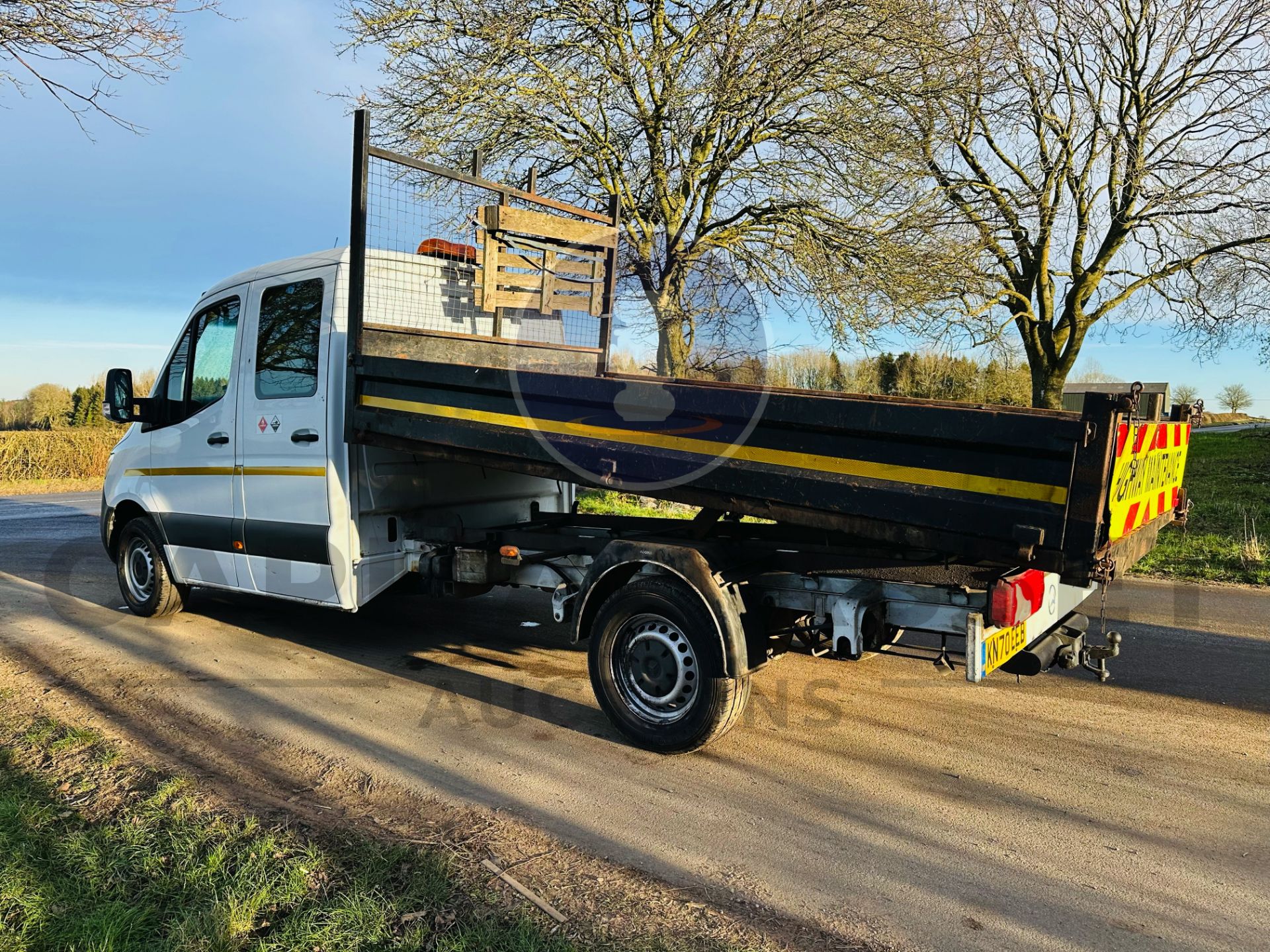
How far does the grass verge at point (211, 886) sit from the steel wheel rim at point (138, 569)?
354 centimetres

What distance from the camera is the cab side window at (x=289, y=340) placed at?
5.59 metres

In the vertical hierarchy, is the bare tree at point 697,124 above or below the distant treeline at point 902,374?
above

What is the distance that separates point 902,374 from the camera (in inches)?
763

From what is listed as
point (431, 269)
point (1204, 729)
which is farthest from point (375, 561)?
point (1204, 729)

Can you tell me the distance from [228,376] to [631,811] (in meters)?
4.33

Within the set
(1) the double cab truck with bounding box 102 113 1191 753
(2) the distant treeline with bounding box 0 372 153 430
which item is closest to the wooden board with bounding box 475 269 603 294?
(1) the double cab truck with bounding box 102 113 1191 753

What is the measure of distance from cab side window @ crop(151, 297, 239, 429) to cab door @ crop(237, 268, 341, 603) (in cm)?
27

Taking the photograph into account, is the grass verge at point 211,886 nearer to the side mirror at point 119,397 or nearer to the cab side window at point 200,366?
the cab side window at point 200,366

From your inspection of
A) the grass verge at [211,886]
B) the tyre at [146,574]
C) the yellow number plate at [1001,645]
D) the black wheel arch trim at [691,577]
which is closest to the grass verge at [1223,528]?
the yellow number plate at [1001,645]

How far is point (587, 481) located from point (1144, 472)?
2.50 m

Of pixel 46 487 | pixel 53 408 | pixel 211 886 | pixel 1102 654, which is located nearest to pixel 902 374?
pixel 1102 654

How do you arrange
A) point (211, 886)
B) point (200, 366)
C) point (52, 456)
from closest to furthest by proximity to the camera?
point (211, 886) → point (200, 366) → point (52, 456)

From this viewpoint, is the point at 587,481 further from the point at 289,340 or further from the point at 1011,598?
the point at 289,340

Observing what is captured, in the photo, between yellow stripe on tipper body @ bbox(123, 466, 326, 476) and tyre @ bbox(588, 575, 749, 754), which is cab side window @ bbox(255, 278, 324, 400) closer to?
yellow stripe on tipper body @ bbox(123, 466, 326, 476)
